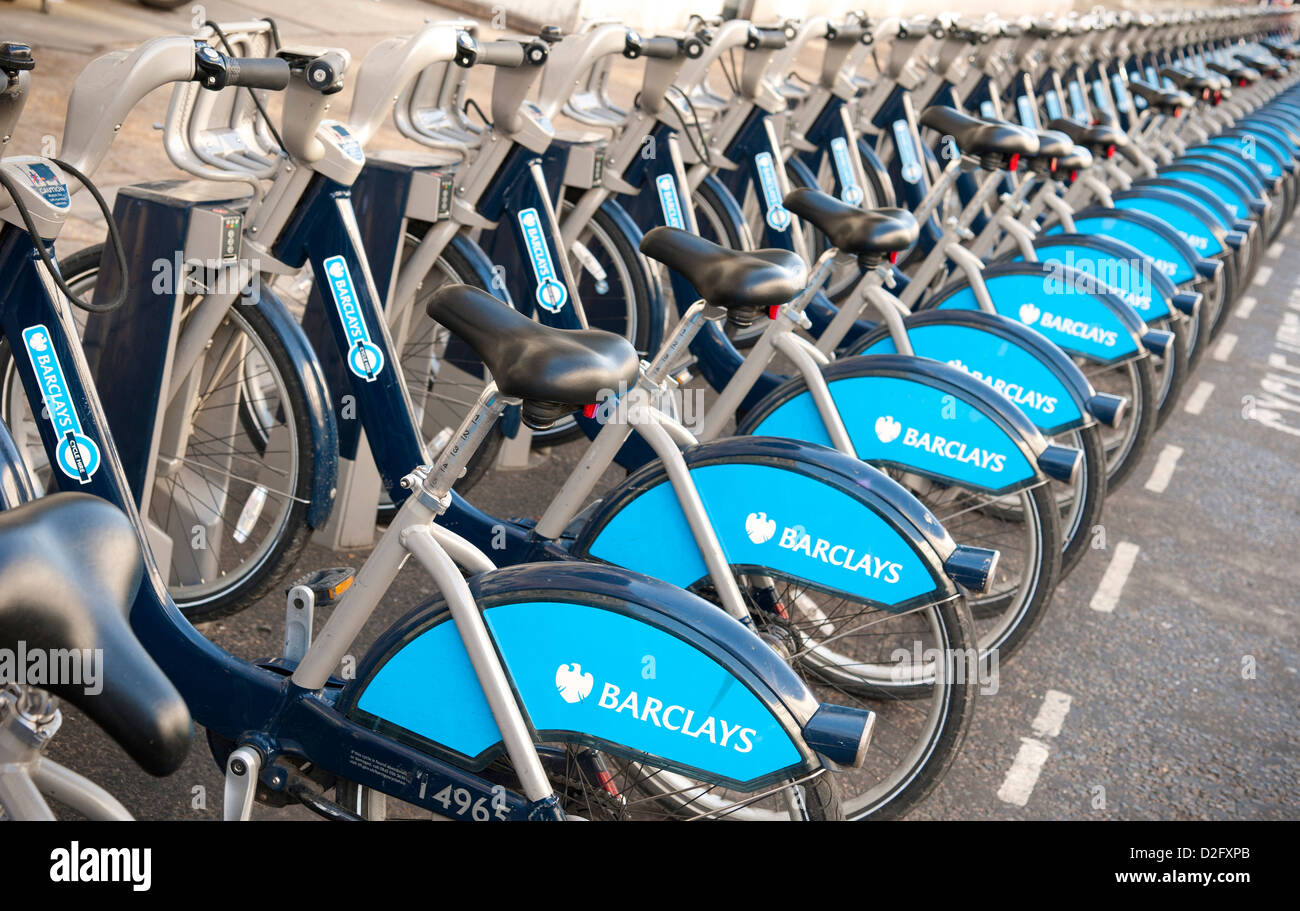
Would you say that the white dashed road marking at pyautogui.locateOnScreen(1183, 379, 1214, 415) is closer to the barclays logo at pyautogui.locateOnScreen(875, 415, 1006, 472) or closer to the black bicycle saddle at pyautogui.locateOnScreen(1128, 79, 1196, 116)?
the black bicycle saddle at pyautogui.locateOnScreen(1128, 79, 1196, 116)

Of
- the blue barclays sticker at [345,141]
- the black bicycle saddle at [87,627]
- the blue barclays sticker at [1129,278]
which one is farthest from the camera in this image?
the blue barclays sticker at [1129,278]

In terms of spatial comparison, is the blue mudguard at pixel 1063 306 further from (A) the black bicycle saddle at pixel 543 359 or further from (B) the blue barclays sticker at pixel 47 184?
(B) the blue barclays sticker at pixel 47 184

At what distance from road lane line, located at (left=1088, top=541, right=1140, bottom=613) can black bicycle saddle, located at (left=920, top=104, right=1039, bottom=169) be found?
1404 millimetres

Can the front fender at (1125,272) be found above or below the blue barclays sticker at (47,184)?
below

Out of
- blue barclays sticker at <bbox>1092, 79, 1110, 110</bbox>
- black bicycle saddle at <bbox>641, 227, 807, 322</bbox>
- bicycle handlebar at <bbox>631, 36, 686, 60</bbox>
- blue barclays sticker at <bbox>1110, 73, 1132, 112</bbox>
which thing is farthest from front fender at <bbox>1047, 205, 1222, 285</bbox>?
blue barclays sticker at <bbox>1110, 73, 1132, 112</bbox>

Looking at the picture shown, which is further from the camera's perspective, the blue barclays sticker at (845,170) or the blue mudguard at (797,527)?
the blue barclays sticker at (845,170)

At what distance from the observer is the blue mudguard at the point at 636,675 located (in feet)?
6.58

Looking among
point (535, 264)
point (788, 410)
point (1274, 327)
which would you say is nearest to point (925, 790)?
point (788, 410)

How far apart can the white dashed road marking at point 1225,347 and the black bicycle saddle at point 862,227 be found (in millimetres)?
5023

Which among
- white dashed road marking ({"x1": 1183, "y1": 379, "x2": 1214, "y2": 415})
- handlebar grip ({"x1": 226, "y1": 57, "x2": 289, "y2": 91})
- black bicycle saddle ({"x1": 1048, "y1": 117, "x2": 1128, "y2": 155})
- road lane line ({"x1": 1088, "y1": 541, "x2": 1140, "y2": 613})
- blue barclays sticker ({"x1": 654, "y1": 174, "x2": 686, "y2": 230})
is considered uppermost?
handlebar grip ({"x1": 226, "y1": 57, "x2": 289, "y2": 91})

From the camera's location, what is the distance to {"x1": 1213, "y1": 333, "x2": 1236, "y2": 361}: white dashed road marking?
7778 millimetres

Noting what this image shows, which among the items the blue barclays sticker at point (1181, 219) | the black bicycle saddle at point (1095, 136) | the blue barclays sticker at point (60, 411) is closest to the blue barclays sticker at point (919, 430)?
the blue barclays sticker at point (60, 411)
